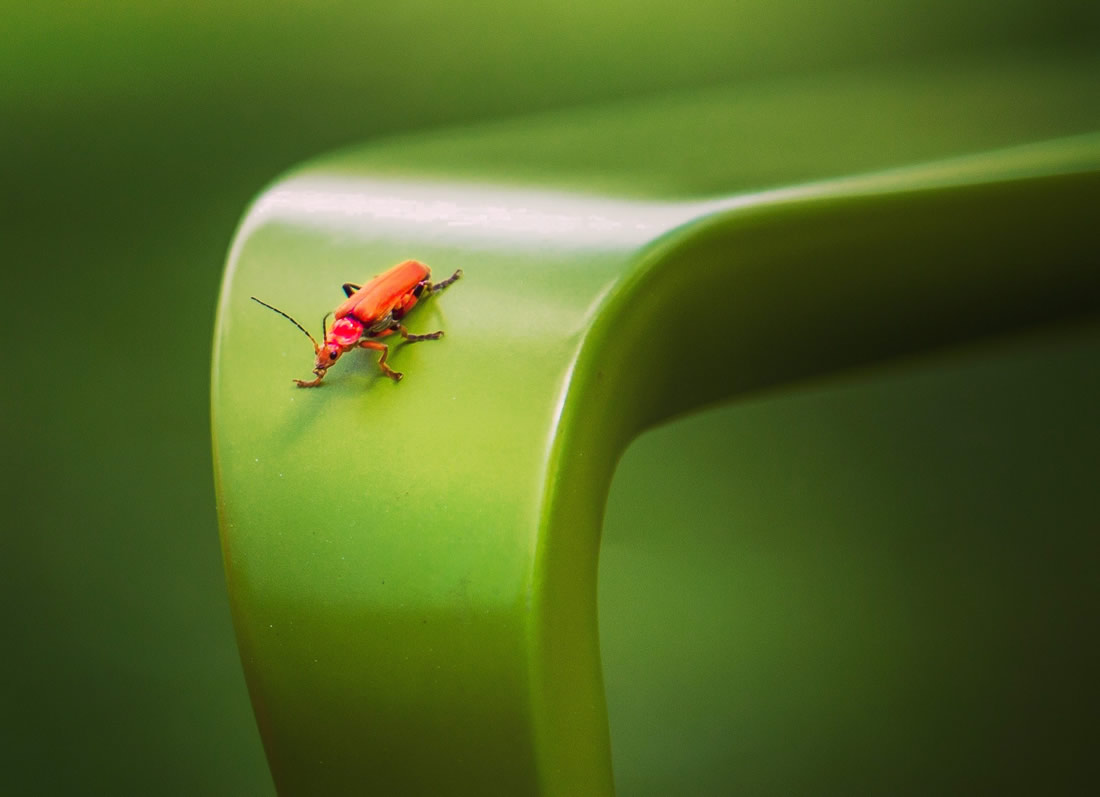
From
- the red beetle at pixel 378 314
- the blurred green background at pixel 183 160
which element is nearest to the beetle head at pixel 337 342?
the red beetle at pixel 378 314

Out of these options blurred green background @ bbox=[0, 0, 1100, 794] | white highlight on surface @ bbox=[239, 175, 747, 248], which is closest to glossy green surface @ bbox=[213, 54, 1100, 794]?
white highlight on surface @ bbox=[239, 175, 747, 248]

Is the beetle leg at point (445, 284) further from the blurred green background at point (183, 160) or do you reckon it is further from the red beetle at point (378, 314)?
the blurred green background at point (183, 160)

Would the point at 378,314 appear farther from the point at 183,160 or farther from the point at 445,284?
the point at 183,160

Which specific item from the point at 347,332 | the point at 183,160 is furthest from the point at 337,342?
the point at 183,160

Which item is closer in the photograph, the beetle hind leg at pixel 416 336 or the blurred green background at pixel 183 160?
the beetle hind leg at pixel 416 336

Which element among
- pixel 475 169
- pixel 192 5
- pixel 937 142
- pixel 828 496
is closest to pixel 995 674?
pixel 828 496

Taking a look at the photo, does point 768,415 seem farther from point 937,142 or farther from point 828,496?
point 937,142
